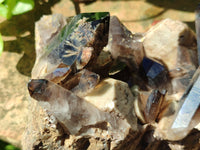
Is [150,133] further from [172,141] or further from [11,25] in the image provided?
[11,25]

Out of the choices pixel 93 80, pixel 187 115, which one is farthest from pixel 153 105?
pixel 93 80

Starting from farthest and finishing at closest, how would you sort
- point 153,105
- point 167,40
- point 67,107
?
point 167,40 → point 153,105 → point 67,107

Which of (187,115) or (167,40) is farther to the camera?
(167,40)

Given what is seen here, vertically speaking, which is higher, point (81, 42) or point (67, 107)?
point (81, 42)

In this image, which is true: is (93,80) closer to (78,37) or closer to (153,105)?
(78,37)

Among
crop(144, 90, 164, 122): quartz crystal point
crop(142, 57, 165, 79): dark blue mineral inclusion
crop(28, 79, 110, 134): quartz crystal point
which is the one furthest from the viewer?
crop(142, 57, 165, 79): dark blue mineral inclusion

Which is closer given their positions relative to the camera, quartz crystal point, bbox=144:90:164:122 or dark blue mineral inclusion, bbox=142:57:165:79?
quartz crystal point, bbox=144:90:164:122

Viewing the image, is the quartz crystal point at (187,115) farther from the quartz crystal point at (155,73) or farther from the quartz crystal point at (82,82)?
the quartz crystal point at (82,82)

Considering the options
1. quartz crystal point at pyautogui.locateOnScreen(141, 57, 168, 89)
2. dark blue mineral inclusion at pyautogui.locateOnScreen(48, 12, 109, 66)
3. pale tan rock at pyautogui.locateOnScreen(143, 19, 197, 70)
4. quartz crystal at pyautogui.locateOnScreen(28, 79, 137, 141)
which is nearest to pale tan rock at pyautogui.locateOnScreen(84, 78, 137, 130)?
quartz crystal at pyautogui.locateOnScreen(28, 79, 137, 141)

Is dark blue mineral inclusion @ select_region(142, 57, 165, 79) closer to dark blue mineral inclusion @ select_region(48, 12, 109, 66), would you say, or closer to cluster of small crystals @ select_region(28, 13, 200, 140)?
cluster of small crystals @ select_region(28, 13, 200, 140)
